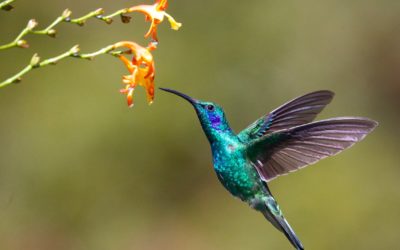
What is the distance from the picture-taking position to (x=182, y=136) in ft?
26.9

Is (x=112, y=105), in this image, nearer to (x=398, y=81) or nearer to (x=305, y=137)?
(x=398, y=81)

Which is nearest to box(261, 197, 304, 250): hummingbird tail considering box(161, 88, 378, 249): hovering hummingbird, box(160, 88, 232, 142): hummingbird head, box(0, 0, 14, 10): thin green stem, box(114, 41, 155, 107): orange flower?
box(161, 88, 378, 249): hovering hummingbird

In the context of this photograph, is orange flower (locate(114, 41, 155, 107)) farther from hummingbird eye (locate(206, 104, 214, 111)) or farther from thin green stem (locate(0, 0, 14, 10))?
hummingbird eye (locate(206, 104, 214, 111))

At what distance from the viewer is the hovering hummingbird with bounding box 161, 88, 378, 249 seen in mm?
3418

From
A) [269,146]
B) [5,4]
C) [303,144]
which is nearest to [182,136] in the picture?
[269,146]

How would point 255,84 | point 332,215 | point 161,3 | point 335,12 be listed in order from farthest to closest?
point 335,12, point 255,84, point 332,215, point 161,3

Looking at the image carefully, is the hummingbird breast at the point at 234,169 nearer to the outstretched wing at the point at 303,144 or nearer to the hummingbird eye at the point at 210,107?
the outstretched wing at the point at 303,144

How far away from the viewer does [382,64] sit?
9344 mm

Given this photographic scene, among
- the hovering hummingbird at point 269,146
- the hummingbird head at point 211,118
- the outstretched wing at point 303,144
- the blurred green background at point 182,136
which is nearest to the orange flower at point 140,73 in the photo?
the hovering hummingbird at point 269,146

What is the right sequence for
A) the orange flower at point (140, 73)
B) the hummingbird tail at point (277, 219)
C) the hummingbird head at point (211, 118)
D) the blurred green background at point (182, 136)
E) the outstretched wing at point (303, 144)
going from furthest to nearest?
the blurred green background at point (182, 136), the hummingbird tail at point (277, 219), the hummingbird head at point (211, 118), the outstretched wing at point (303, 144), the orange flower at point (140, 73)

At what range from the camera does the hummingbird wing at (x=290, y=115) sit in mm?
3475

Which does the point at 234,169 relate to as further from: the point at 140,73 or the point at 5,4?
the point at 5,4

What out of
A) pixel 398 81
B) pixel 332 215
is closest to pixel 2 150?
pixel 332 215

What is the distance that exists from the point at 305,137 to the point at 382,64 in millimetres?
6268
